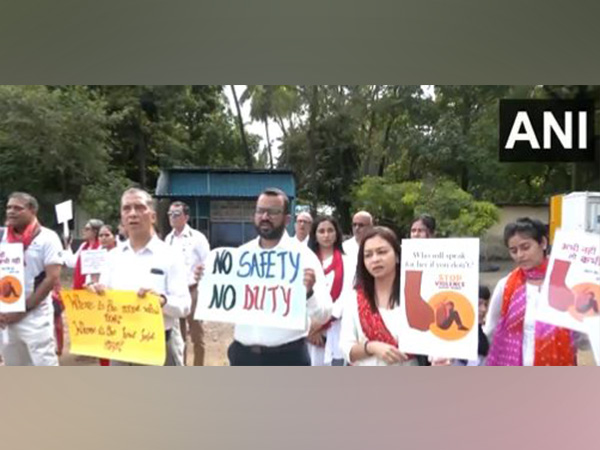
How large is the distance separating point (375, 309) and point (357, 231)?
1.26 feet

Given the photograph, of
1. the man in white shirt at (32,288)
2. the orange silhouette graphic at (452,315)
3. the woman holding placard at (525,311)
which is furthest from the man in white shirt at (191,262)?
the woman holding placard at (525,311)

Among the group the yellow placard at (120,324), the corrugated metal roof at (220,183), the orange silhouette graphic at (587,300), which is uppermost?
the corrugated metal roof at (220,183)

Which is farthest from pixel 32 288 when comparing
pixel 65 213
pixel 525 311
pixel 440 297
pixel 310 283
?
pixel 525 311

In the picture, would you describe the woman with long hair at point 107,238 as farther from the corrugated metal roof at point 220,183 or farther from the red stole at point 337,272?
the red stole at point 337,272

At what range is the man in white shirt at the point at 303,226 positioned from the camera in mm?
2783

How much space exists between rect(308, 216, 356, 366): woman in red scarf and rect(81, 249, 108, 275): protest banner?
992mm

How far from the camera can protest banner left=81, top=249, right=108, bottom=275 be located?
2812mm

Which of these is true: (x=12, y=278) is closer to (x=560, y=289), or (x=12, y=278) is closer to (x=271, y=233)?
(x=271, y=233)

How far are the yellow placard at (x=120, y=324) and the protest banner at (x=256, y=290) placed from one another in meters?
0.24

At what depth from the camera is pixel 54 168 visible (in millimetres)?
2805

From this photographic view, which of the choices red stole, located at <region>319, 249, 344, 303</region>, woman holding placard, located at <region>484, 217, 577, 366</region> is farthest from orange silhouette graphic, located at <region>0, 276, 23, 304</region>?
woman holding placard, located at <region>484, 217, 577, 366</region>

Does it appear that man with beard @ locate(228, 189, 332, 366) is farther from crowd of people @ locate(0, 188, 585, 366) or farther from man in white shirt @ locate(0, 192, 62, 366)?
man in white shirt @ locate(0, 192, 62, 366)

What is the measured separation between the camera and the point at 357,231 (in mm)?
2803
